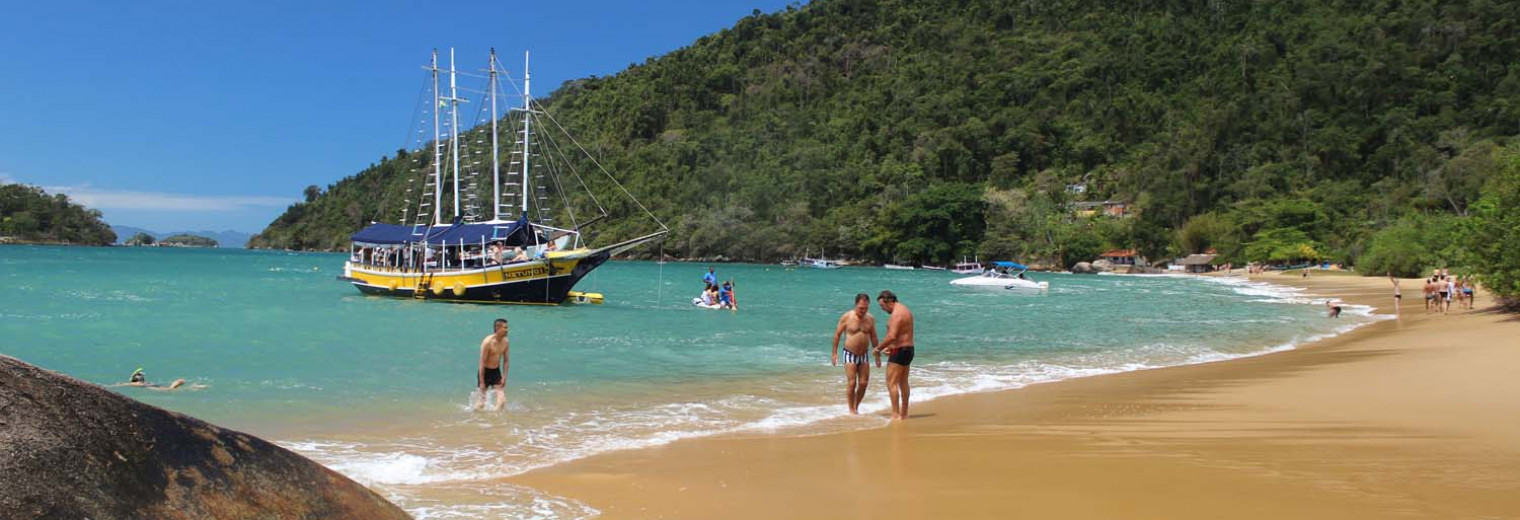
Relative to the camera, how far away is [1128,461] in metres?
7.54

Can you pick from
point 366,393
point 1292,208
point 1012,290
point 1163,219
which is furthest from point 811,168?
point 366,393

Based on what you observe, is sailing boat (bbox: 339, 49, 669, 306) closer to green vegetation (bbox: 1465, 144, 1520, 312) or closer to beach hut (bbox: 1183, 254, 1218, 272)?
green vegetation (bbox: 1465, 144, 1520, 312)

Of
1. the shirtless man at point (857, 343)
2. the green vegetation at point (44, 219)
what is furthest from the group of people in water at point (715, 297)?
the green vegetation at point (44, 219)

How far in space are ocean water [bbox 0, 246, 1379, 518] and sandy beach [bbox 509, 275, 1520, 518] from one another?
33.0 inches

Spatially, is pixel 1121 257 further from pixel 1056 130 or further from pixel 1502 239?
pixel 1502 239

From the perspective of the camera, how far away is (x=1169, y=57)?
457 ft

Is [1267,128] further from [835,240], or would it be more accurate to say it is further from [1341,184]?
[835,240]

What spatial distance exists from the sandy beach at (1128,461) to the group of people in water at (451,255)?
83.4ft

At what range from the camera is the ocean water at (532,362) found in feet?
29.9

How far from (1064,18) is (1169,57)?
104 feet

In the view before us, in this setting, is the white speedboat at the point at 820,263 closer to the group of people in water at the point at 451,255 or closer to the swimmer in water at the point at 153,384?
the group of people in water at the point at 451,255

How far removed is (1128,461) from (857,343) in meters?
3.54

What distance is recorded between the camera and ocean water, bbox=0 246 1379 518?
9117 millimetres

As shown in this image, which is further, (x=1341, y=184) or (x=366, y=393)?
(x=1341, y=184)
